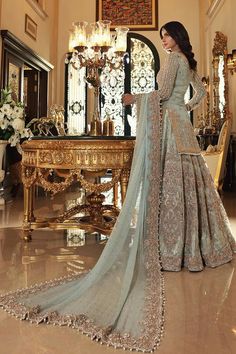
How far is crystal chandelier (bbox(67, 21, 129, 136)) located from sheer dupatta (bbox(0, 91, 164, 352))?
33.0 inches

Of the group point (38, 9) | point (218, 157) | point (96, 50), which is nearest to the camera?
point (96, 50)

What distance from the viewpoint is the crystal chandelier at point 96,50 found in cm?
307

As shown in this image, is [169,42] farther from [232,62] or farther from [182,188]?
[232,62]

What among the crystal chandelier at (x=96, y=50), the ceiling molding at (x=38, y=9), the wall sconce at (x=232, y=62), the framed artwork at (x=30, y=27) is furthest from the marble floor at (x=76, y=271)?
the ceiling molding at (x=38, y=9)

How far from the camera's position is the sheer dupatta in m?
1.44

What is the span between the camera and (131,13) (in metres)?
9.09

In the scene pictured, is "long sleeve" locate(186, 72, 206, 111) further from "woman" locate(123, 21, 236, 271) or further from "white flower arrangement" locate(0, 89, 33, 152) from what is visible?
"white flower arrangement" locate(0, 89, 33, 152)

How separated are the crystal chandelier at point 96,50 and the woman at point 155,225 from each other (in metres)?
0.74

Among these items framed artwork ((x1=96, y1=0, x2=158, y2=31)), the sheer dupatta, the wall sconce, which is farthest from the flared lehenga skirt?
framed artwork ((x1=96, y1=0, x2=158, y2=31))

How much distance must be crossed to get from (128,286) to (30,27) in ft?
21.7

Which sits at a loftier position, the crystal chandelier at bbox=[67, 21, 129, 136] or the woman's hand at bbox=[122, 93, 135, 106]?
the crystal chandelier at bbox=[67, 21, 129, 136]

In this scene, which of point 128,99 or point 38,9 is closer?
point 128,99

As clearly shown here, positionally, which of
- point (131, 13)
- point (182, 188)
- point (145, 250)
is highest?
point (131, 13)

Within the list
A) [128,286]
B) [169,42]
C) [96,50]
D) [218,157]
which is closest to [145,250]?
[128,286]
